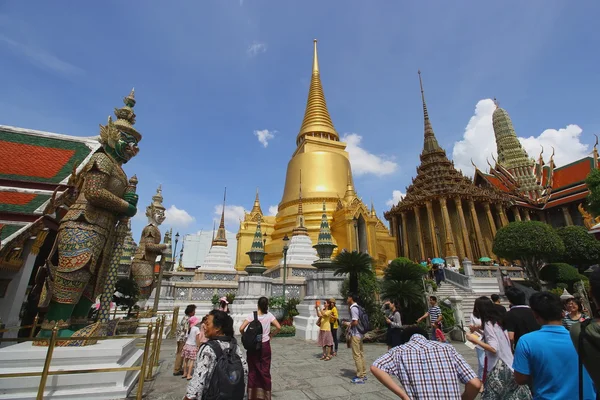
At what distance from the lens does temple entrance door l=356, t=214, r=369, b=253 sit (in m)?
19.7

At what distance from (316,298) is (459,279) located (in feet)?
33.9

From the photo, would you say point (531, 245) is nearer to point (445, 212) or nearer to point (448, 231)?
point (448, 231)

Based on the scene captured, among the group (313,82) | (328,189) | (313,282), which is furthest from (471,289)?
(313,82)

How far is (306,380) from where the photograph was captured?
15.8 ft

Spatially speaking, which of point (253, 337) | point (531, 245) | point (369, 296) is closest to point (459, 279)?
point (531, 245)

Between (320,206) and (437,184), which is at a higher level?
(437,184)

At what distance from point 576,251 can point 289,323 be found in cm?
2084

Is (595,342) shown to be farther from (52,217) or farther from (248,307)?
(248,307)

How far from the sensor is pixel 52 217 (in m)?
5.21

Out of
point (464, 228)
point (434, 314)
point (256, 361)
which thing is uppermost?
point (464, 228)

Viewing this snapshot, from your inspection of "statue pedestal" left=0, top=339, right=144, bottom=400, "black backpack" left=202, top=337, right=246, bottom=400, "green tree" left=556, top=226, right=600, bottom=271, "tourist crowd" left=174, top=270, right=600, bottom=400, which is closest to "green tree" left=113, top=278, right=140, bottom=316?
"statue pedestal" left=0, top=339, right=144, bottom=400

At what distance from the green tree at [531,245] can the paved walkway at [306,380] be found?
1418cm

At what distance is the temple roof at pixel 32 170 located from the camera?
491cm

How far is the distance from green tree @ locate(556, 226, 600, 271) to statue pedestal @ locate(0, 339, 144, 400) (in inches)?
986
